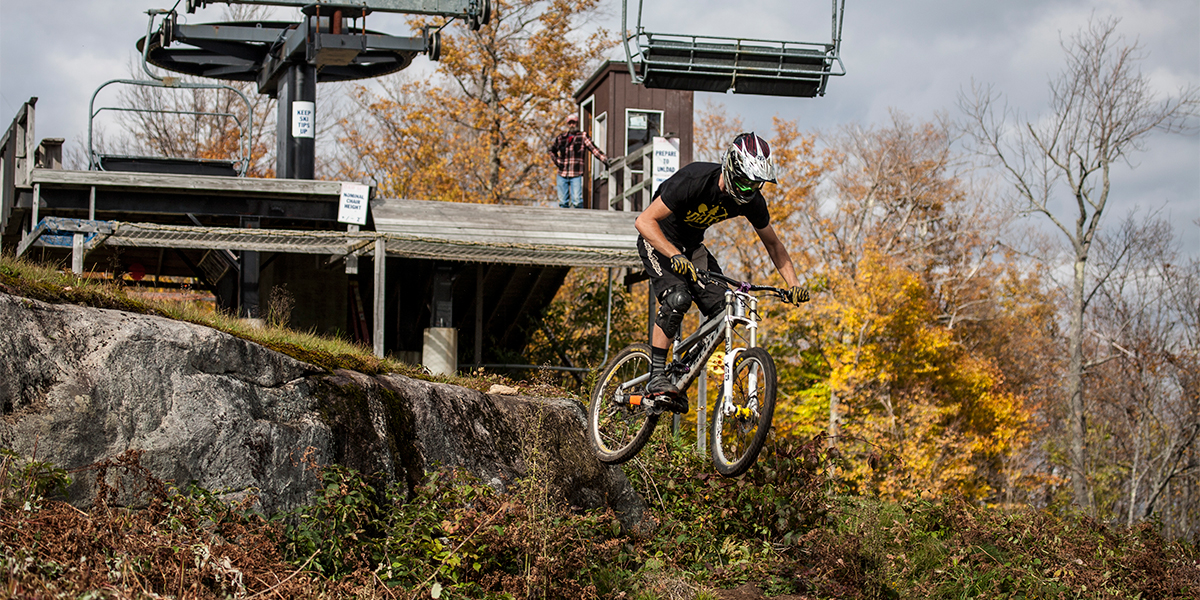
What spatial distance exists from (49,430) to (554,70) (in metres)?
27.2

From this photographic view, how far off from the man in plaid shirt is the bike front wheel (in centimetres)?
1103

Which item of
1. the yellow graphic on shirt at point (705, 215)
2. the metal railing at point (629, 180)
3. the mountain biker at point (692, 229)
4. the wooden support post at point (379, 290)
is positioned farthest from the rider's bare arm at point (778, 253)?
the metal railing at point (629, 180)

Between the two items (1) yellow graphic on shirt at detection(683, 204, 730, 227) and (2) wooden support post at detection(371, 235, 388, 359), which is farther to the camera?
(2) wooden support post at detection(371, 235, 388, 359)

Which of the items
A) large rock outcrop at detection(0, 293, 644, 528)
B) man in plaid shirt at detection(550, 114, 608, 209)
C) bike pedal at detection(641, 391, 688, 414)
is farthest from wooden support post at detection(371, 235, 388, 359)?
bike pedal at detection(641, 391, 688, 414)

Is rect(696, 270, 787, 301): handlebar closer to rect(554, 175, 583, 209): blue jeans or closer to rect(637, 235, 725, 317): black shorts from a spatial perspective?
rect(637, 235, 725, 317): black shorts

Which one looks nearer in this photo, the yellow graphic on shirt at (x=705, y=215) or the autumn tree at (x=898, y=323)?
the yellow graphic on shirt at (x=705, y=215)

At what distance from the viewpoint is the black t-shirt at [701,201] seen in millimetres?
6891

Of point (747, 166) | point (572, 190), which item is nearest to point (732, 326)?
point (747, 166)

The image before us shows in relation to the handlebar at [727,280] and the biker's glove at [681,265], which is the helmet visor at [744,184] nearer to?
the biker's glove at [681,265]

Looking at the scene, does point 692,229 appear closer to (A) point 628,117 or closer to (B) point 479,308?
(B) point 479,308

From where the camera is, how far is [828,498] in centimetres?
1058

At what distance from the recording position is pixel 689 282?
7.23 m

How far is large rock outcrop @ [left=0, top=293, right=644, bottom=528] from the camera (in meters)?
6.87

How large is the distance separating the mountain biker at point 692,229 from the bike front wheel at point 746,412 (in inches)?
14.9
